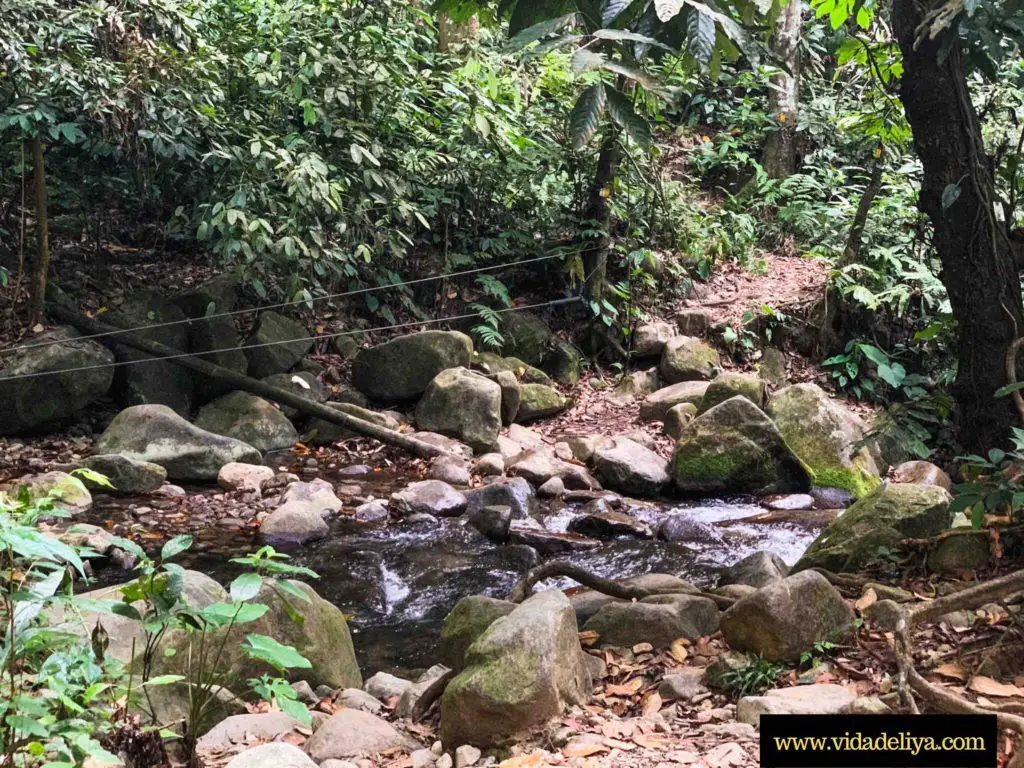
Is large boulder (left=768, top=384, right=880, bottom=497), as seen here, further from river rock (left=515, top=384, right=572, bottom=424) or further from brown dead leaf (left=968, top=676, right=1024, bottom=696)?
brown dead leaf (left=968, top=676, right=1024, bottom=696)

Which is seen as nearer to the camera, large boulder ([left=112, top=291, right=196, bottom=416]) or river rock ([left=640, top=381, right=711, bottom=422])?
large boulder ([left=112, top=291, right=196, bottom=416])

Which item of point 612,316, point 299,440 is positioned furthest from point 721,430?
point 299,440

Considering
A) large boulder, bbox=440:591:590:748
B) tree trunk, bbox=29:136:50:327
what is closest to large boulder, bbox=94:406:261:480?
tree trunk, bbox=29:136:50:327

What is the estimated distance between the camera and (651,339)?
983 centimetres

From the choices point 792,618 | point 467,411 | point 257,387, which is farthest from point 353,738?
point 257,387

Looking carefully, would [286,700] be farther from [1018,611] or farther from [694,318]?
[694,318]

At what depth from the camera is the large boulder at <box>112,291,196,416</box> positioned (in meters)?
7.79

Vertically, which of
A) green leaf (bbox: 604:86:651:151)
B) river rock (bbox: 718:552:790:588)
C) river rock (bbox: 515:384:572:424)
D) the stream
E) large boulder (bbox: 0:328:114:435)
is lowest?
the stream

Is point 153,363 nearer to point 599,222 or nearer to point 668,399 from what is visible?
point 668,399

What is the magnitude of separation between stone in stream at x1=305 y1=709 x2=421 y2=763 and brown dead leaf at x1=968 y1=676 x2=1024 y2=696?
1.64 metres

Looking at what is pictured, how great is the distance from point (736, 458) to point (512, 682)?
4956mm

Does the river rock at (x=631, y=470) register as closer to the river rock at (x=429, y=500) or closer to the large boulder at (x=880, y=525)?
the river rock at (x=429, y=500)

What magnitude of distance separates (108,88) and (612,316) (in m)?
5.50

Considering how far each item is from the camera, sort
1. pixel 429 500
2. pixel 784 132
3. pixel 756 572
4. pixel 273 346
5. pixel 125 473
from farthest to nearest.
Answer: pixel 784 132 < pixel 273 346 < pixel 429 500 < pixel 125 473 < pixel 756 572
